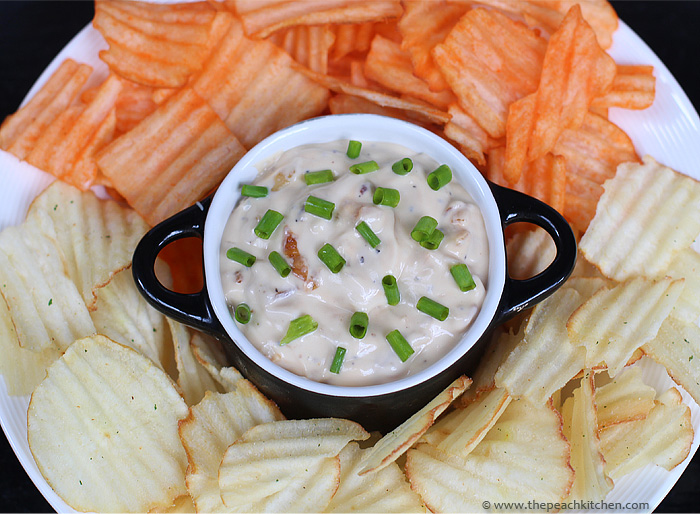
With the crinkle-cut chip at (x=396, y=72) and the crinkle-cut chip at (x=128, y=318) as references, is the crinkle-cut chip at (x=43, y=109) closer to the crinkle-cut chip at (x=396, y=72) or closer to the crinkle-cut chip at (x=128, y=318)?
the crinkle-cut chip at (x=128, y=318)

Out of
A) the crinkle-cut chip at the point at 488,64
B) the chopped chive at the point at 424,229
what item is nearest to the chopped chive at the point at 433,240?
the chopped chive at the point at 424,229

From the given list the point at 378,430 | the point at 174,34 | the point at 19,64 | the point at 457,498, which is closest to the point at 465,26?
the point at 174,34

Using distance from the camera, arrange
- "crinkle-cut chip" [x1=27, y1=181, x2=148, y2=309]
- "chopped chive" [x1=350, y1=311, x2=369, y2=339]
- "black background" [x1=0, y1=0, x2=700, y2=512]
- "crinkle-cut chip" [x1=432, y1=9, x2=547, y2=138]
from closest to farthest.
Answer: "chopped chive" [x1=350, y1=311, x2=369, y2=339] < "crinkle-cut chip" [x1=27, y1=181, x2=148, y2=309] < "crinkle-cut chip" [x1=432, y1=9, x2=547, y2=138] < "black background" [x1=0, y1=0, x2=700, y2=512]

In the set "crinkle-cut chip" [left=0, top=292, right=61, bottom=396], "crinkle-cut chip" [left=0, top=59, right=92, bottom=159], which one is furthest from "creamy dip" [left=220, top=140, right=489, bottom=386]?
"crinkle-cut chip" [left=0, top=59, right=92, bottom=159]

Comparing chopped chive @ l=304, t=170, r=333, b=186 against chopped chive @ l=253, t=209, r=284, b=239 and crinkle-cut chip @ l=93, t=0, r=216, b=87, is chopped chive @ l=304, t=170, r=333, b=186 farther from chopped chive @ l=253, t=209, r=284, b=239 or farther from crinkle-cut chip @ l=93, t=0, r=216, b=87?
crinkle-cut chip @ l=93, t=0, r=216, b=87

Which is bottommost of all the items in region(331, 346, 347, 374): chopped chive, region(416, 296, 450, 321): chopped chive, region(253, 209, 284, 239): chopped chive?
region(331, 346, 347, 374): chopped chive

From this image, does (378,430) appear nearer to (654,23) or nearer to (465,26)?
(465,26)
